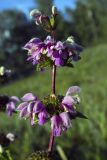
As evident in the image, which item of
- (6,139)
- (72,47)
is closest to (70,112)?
(72,47)

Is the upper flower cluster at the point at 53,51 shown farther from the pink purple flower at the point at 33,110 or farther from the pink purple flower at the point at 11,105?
the pink purple flower at the point at 11,105

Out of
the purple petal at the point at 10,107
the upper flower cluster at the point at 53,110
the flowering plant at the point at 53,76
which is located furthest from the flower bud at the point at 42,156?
the purple petal at the point at 10,107

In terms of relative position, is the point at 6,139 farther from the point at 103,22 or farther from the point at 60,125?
the point at 103,22

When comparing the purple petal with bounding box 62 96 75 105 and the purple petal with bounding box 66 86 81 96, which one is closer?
the purple petal with bounding box 62 96 75 105

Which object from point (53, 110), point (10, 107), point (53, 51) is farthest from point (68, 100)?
point (10, 107)

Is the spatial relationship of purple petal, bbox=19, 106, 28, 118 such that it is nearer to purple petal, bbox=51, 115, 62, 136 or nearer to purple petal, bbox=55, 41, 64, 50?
purple petal, bbox=51, 115, 62, 136

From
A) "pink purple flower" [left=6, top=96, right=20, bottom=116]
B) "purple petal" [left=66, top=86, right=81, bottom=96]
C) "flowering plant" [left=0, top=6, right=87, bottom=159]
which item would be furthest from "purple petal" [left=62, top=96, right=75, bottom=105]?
"pink purple flower" [left=6, top=96, right=20, bottom=116]

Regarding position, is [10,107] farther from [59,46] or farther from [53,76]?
[59,46]

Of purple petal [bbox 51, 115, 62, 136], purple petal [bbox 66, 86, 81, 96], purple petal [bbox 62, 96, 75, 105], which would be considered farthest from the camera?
purple petal [bbox 66, 86, 81, 96]

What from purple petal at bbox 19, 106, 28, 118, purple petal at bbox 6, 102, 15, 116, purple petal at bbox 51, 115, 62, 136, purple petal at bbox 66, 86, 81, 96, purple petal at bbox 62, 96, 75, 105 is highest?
purple petal at bbox 6, 102, 15, 116
